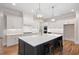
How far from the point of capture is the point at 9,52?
5.62ft

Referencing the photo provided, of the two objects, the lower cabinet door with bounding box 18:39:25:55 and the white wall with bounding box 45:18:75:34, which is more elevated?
the white wall with bounding box 45:18:75:34

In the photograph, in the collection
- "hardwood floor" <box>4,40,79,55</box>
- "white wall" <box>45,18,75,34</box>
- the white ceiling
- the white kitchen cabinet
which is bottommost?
"hardwood floor" <box>4,40,79,55</box>

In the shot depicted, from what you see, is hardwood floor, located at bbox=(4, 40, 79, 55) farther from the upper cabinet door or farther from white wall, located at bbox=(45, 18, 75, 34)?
the upper cabinet door

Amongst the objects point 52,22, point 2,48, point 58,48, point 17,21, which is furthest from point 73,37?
point 2,48

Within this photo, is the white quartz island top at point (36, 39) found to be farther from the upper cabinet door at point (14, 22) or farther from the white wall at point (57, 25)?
the upper cabinet door at point (14, 22)

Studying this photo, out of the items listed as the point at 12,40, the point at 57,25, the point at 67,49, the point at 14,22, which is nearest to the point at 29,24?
the point at 14,22

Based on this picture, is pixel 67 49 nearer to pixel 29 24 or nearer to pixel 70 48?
pixel 70 48

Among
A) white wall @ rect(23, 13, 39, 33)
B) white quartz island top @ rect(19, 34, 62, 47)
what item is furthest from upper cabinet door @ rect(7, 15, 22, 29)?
white quartz island top @ rect(19, 34, 62, 47)

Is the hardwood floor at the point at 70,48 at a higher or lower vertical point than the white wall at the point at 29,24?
lower

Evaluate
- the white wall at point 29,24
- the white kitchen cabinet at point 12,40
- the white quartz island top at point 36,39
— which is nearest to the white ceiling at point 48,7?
the white wall at point 29,24

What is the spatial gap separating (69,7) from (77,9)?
18cm

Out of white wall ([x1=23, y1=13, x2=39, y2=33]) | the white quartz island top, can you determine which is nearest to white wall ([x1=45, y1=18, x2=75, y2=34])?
the white quartz island top

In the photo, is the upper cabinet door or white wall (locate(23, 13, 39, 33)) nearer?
the upper cabinet door

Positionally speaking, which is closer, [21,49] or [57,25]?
[21,49]
